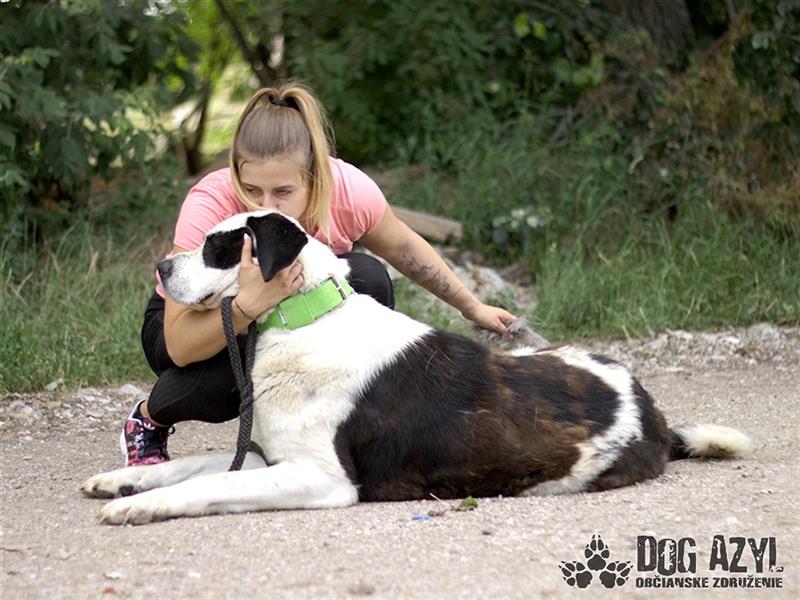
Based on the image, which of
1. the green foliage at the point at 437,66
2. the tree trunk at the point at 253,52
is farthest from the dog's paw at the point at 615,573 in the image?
the tree trunk at the point at 253,52

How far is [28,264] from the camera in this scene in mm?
7230

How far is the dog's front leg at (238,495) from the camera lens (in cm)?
367

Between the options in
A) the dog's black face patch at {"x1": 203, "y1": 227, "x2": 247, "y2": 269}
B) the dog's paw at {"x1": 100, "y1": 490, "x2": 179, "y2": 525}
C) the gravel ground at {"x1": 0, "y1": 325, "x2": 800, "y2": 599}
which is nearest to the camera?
the gravel ground at {"x1": 0, "y1": 325, "x2": 800, "y2": 599}

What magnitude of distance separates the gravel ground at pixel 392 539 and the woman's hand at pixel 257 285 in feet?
2.19

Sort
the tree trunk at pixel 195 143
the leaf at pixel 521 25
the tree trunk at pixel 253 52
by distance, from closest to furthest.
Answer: the leaf at pixel 521 25, the tree trunk at pixel 253 52, the tree trunk at pixel 195 143

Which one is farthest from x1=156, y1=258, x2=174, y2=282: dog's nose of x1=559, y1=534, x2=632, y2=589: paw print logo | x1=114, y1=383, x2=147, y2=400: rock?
x1=114, y1=383, x2=147, y2=400: rock

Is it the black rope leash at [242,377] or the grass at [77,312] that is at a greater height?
the black rope leash at [242,377]

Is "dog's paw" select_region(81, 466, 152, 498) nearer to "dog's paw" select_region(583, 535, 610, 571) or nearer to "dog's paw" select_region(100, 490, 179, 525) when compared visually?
"dog's paw" select_region(100, 490, 179, 525)

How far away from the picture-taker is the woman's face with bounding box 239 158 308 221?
4.19 meters

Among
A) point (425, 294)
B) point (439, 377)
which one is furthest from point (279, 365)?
point (425, 294)

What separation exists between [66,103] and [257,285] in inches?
157

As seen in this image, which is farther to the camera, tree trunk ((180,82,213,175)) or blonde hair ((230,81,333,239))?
tree trunk ((180,82,213,175))

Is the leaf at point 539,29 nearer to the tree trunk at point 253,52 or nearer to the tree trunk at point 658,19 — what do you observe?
the tree trunk at point 658,19

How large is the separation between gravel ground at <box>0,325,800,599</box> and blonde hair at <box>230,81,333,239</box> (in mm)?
1135
